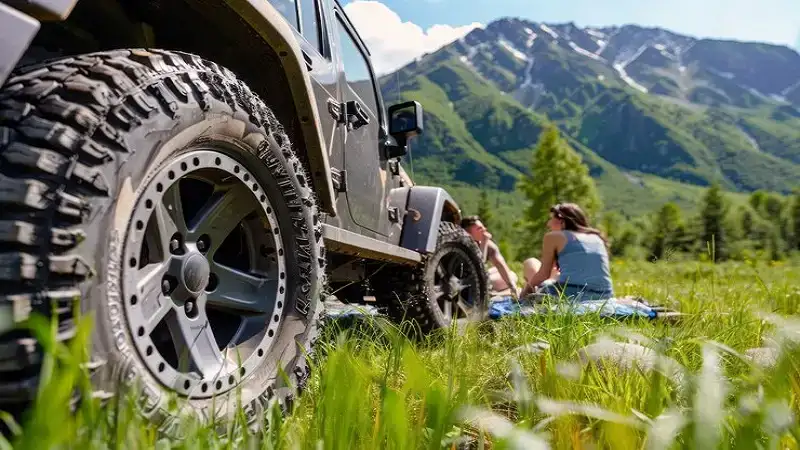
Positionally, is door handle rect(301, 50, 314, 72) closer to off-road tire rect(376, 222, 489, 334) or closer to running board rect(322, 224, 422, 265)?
running board rect(322, 224, 422, 265)

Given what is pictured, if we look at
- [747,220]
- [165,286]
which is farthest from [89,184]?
[747,220]

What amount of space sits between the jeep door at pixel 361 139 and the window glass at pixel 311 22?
9.6 inches

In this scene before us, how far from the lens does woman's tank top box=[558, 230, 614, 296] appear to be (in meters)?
5.46

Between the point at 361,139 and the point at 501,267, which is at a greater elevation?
the point at 361,139

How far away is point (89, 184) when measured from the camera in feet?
4.00

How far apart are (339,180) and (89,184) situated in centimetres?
206

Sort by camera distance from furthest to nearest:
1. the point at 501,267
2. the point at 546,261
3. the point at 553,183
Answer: the point at 553,183, the point at 501,267, the point at 546,261

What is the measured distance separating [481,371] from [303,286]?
0.68m

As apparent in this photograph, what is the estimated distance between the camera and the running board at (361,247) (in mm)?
2681

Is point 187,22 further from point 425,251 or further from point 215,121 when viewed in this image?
point 425,251

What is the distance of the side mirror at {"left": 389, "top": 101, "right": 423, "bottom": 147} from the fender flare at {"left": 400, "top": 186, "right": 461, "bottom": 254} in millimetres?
445

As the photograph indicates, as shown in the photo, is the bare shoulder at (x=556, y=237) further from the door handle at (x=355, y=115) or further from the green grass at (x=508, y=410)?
the green grass at (x=508, y=410)

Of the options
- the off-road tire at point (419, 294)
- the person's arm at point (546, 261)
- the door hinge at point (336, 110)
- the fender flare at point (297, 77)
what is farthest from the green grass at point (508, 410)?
the person's arm at point (546, 261)

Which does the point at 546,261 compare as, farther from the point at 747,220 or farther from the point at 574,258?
the point at 747,220
